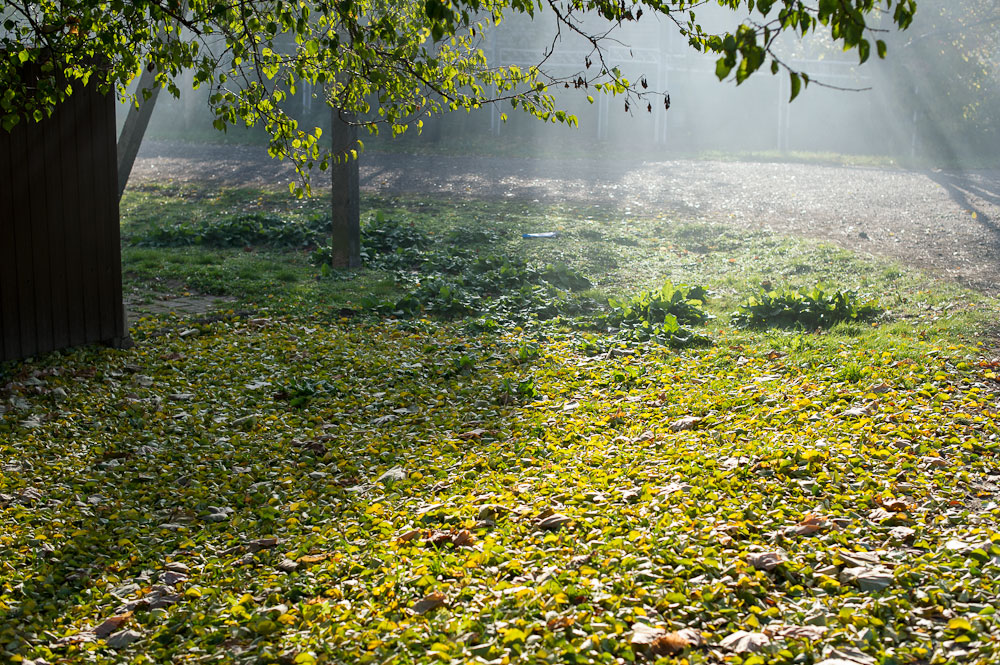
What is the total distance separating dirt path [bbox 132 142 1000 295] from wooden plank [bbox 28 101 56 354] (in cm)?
1000

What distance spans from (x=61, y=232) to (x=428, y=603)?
17.7 feet

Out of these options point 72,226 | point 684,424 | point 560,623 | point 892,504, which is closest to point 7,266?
point 72,226

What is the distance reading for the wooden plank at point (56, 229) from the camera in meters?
7.38

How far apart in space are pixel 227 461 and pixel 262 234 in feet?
26.0

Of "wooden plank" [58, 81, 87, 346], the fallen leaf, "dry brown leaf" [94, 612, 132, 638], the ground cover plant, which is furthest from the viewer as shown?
"wooden plank" [58, 81, 87, 346]

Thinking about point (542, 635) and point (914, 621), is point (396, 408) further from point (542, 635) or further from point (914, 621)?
point (914, 621)

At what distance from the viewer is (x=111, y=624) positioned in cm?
416

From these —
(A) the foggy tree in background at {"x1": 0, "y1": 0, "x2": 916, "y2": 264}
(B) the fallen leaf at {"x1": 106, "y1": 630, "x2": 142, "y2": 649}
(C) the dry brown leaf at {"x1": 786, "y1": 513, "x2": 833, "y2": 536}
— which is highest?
(A) the foggy tree in background at {"x1": 0, "y1": 0, "x2": 916, "y2": 264}

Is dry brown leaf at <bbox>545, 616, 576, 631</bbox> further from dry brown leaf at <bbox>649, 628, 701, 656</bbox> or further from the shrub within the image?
the shrub

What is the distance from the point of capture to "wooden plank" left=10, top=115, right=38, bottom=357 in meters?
7.09

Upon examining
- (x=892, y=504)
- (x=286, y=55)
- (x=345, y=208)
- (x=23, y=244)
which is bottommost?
(x=892, y=504)

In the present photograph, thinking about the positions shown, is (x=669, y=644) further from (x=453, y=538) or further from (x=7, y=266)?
(x=7, y=266)

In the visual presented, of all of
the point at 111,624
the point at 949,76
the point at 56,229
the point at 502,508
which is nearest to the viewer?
the point at 111,624

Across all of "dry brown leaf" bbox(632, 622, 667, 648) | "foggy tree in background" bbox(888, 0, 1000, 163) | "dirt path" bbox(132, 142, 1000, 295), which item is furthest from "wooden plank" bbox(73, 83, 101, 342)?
"foggy tree in background" bbox(888, 0, 1000, 163)
